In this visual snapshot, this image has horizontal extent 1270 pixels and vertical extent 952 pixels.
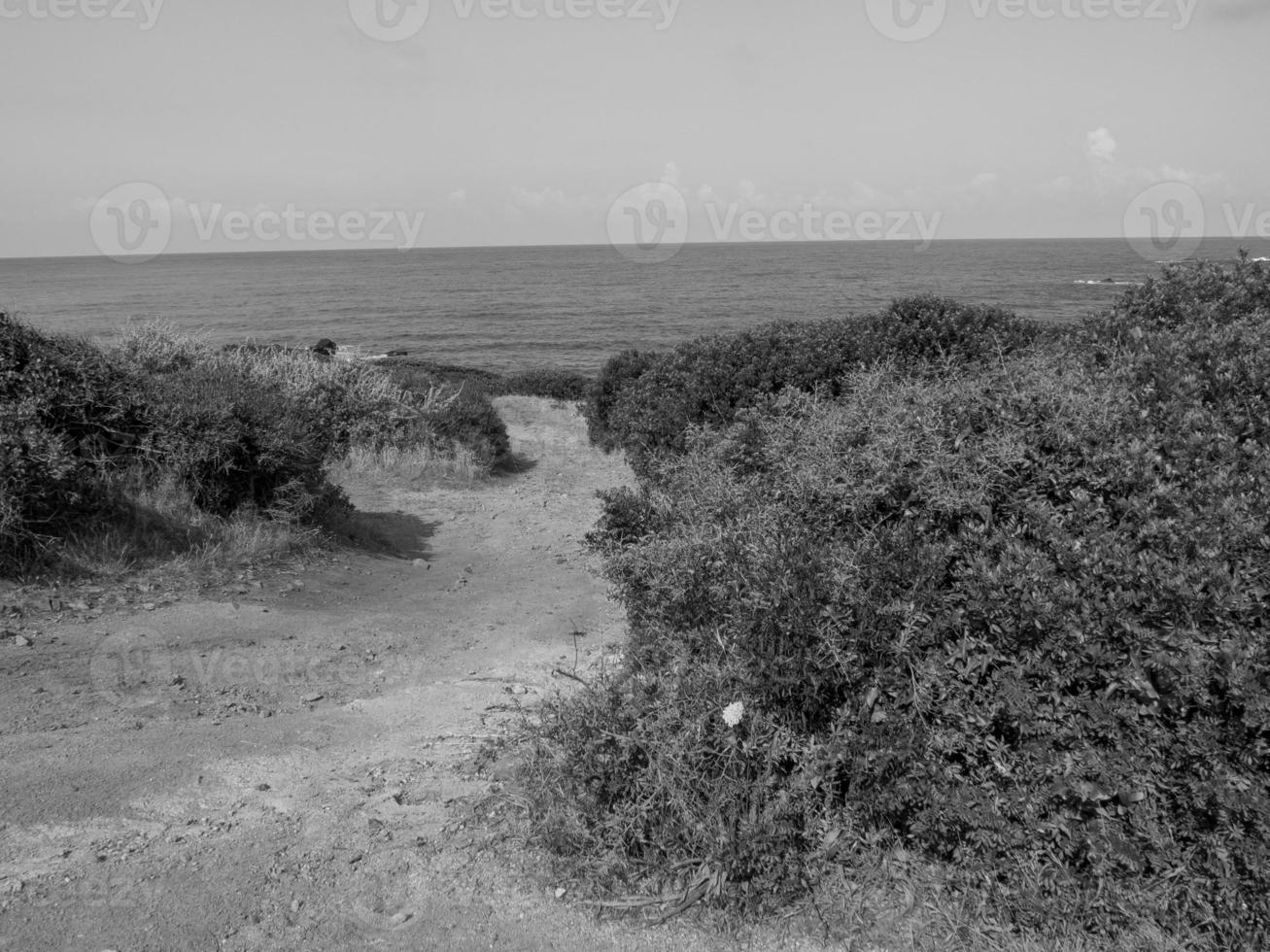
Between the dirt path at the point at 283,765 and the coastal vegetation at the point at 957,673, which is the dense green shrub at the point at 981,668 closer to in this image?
the coastal vegetation at the point at 957,673

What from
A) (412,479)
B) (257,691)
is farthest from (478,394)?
(257,691)

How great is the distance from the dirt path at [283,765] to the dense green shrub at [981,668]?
0.59 metres

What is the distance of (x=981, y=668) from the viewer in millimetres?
3568

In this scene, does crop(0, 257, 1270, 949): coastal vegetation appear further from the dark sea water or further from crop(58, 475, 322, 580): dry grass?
the dark sea water

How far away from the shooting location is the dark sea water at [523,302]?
43.8 m

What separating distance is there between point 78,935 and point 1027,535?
401cm

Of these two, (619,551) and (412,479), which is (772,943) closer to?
(619,551)

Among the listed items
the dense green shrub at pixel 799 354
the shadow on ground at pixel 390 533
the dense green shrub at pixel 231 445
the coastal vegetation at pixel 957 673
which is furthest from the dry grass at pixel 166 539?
the coastal vegetation at pixel 957 673

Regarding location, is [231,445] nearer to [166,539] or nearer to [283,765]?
[166,539]

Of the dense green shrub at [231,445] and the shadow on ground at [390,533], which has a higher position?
the dense green shrub at [231,445]

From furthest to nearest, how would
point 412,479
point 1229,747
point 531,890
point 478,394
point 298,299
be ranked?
point 298,299 → point 478,394 → point 412,479 → point 531,890 → point 1229,747

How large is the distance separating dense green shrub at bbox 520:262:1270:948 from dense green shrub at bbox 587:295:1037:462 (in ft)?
16.9

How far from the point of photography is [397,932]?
3.60m

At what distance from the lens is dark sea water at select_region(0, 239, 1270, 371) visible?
4381 centimetres
